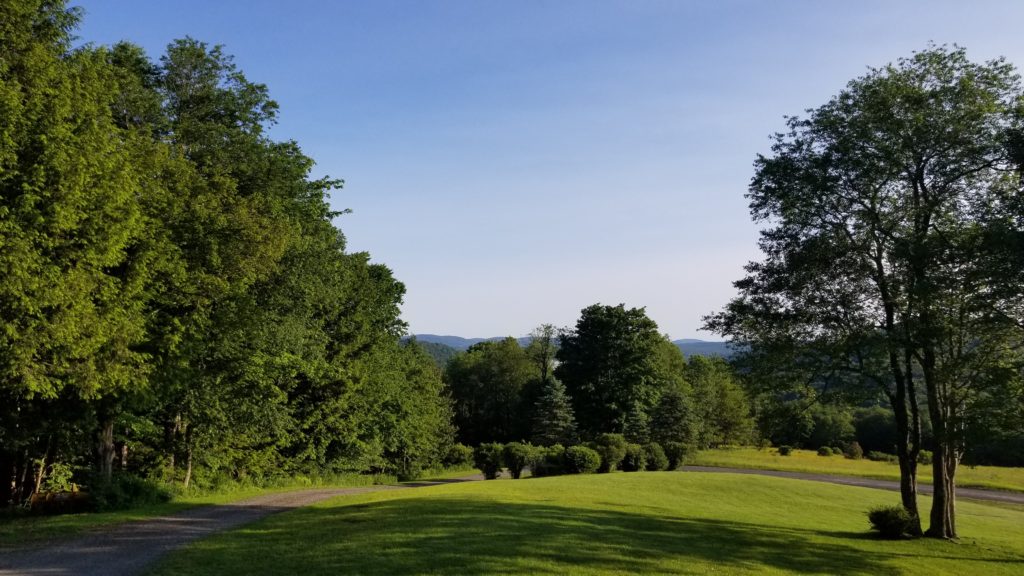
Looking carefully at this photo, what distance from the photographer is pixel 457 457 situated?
56250mm

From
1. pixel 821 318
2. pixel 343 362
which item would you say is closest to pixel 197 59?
pixel 343 362

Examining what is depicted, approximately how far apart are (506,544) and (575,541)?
183 centimetres

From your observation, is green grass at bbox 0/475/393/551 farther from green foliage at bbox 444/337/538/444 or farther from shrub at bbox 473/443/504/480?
green foliage at bbox 444/337/538/444

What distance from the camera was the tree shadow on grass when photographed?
11586mm

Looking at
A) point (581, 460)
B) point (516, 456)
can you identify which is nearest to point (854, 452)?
point (581, 460)

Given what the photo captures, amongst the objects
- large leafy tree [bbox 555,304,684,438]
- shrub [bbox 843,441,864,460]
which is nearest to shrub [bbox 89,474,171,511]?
large leafy tree [bbox 555,304,684,438]

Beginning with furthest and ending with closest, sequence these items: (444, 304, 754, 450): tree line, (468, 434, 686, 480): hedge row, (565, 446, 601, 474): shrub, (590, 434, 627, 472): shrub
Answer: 1. (444, 304, 754, 450): tree line
2. (590, 434, 627, 472): shrub
3. (468, 434, 686, 480): hedge row
4. (565, 446, 601, 474): shrub

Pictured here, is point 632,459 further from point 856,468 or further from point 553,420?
point 856,468

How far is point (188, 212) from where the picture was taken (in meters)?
21.0

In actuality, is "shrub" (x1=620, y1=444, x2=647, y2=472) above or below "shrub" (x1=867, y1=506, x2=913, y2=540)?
below

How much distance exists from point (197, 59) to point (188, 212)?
7228 millimetres

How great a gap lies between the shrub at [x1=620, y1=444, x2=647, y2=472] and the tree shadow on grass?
73.0ft

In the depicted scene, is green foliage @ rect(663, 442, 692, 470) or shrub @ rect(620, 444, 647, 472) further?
green foliage @ rect(663, 442, 692, 470)

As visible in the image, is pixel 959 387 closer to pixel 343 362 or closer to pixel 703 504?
pixel 703 504
